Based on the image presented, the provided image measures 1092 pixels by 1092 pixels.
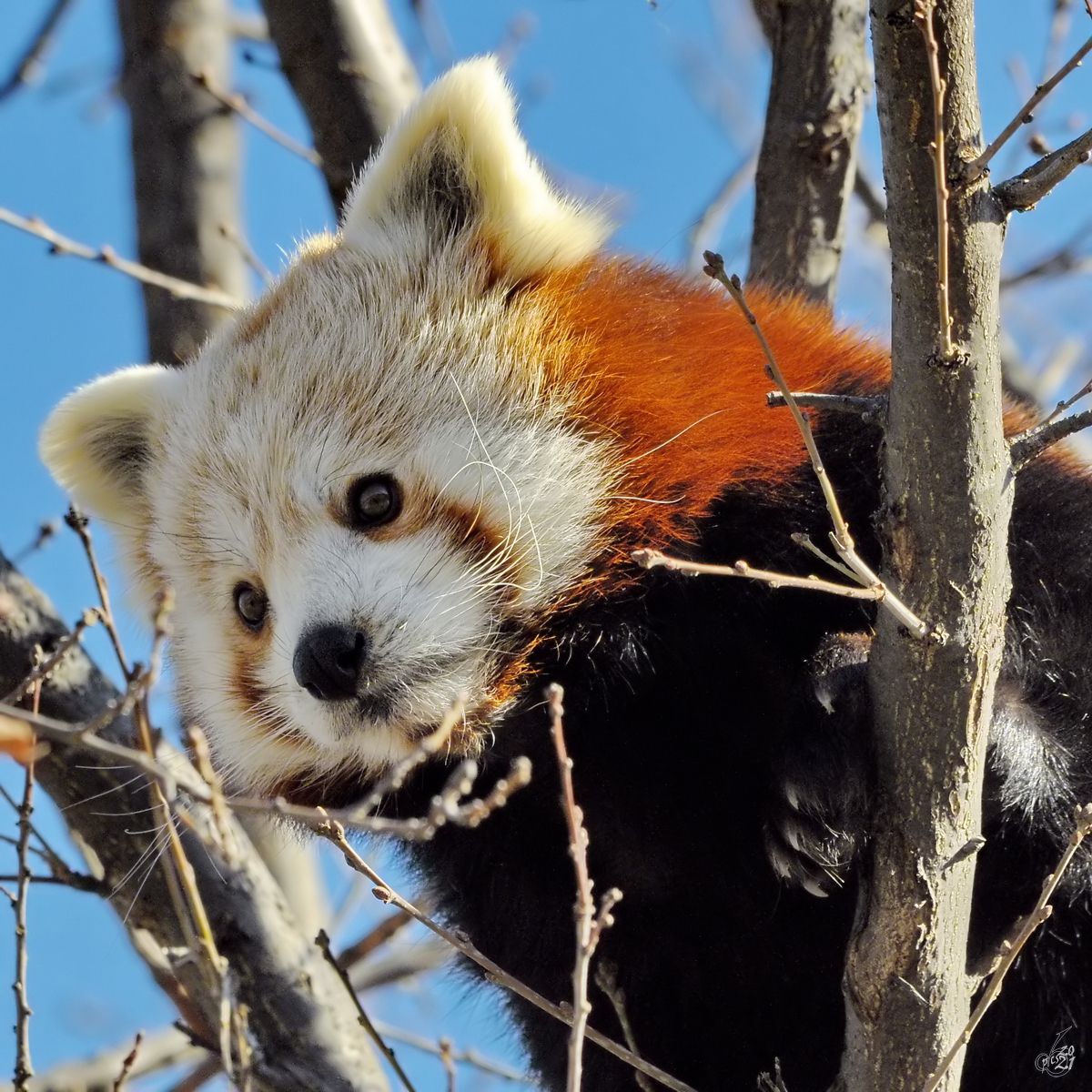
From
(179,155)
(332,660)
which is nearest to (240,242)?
(179,155)

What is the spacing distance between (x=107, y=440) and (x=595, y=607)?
5.56 feet

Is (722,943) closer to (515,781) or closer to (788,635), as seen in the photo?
(788,635)

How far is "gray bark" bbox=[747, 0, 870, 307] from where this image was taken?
449 centimetres

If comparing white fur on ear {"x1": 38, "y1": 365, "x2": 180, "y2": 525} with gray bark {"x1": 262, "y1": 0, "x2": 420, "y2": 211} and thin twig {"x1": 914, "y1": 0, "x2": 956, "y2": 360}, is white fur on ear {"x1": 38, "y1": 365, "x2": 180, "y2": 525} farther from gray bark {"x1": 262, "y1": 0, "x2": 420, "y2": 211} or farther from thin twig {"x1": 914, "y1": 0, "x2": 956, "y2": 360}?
thin twig {"x1": 914, "y1": 0, "x2": 956, "y2": 360}

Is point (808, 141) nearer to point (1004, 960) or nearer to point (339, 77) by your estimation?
point (339, 77)

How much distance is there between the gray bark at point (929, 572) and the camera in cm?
210

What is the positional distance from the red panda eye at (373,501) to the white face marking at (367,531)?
2cm

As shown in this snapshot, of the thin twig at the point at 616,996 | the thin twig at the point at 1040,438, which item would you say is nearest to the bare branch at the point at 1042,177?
the thin twig at the point at 1040,438

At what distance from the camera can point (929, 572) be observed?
232 centimetres

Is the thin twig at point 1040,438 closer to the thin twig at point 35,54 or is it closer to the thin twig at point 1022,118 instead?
the thin twig at point 1022,118

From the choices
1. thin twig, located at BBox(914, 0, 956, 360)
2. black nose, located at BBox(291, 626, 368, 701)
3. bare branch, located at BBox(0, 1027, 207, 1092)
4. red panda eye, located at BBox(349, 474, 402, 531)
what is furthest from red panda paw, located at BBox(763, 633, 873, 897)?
bare branch, located at BBox(0, 1027, 207, 1092)

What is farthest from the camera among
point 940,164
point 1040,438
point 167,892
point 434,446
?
point 167,892

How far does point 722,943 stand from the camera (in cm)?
331

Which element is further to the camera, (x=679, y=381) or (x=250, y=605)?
(x=250, y=605)
